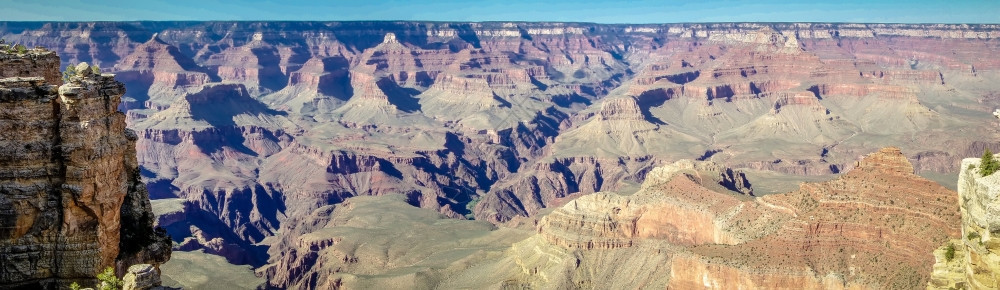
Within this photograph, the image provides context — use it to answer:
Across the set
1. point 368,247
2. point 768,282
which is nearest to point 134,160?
point 768,282

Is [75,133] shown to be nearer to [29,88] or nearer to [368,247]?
[29,88]

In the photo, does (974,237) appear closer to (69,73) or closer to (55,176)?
(55,176)

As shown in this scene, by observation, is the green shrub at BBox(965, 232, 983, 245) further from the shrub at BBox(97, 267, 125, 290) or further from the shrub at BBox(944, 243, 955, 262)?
the shrub at BBox(97, 267, 125, 290)

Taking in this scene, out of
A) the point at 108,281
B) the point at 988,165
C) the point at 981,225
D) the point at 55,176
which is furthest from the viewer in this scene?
the point at 55,176

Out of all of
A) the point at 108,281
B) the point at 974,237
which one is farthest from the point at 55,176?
the point at 974,237

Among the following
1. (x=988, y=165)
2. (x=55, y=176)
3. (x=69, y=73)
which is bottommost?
(x=55, y=176)

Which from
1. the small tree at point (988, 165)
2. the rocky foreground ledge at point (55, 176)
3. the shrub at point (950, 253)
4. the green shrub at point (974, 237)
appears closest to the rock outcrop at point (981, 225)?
the green shrub at point (974, 237)

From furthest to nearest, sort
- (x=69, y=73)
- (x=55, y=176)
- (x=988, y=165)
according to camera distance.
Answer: (x=69, y=73) < (x=55, y=176) < (x=988, y=165)
